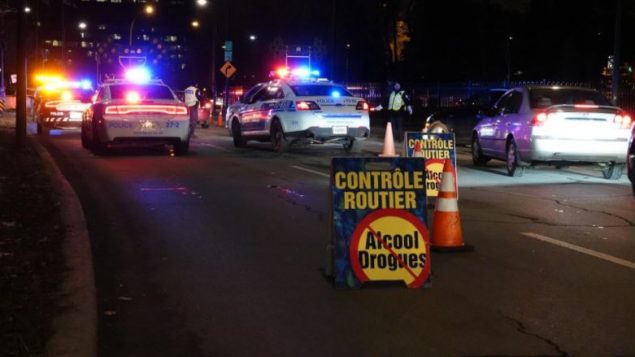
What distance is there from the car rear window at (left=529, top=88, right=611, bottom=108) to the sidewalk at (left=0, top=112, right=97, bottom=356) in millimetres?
8374

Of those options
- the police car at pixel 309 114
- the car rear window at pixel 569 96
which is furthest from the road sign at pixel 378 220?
the police car at pixel 309 114

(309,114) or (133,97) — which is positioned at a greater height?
(133,97)

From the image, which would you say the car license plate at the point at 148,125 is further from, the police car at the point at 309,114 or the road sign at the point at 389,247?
the road sign at the point at 389,247

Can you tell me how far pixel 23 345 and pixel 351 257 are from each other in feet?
8.37

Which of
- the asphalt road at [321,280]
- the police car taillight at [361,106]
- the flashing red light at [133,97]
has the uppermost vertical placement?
the flashing red light at [133,97]

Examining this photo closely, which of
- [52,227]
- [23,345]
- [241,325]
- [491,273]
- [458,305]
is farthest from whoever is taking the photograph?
[52,227]

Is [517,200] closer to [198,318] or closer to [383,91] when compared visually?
[198,318]

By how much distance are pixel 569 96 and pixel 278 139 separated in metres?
6.74

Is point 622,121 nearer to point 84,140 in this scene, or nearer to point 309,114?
point 309,114

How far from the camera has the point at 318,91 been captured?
1906 centimetres

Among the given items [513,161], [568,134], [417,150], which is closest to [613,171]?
[568,134]

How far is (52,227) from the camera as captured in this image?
8641mm

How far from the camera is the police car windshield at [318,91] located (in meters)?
18.8

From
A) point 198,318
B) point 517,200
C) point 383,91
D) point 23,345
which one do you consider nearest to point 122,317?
point 198,318
